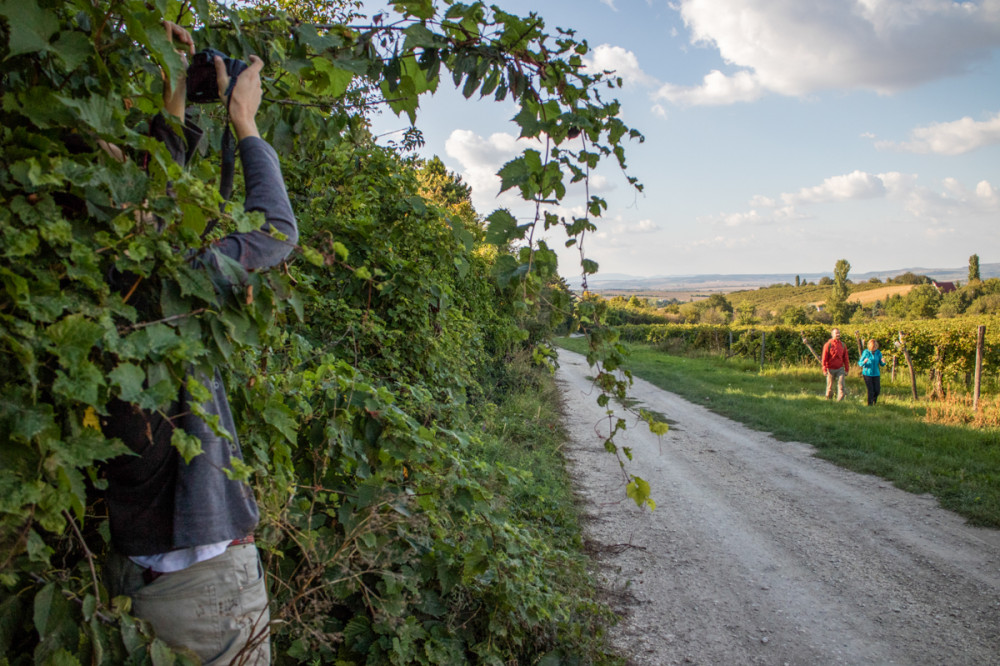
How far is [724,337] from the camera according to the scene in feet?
98.6

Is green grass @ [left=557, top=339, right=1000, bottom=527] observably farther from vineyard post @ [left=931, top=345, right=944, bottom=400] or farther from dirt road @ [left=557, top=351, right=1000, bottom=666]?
vineyard post @ [left=931, top=345, right=944, bottom=400]

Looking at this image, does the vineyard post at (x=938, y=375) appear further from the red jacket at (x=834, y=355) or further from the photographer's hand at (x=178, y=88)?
the photographer's hand at (x=178, y=88)

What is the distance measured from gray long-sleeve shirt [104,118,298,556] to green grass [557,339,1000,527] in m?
1.78

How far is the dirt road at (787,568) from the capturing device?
3.89 metres

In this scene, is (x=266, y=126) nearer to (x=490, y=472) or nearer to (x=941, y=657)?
(x=490, y=472)

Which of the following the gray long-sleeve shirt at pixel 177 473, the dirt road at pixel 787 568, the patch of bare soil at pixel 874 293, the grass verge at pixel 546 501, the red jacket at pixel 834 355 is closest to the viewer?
the gray long-sleeve shirt at pixel 177 473

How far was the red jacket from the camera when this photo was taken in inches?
533

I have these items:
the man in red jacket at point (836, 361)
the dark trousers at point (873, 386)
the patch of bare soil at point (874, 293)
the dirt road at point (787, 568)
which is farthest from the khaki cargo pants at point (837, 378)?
the patch of bare soil at point (874, 293)

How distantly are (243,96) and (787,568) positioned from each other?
5407mm

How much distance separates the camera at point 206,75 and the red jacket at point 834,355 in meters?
14.5

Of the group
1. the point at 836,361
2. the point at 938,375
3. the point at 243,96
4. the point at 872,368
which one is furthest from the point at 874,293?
the point at 243,96

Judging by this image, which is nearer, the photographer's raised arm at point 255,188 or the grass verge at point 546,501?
the photographer's raised arm at point 255,188

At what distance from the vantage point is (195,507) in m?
1.51

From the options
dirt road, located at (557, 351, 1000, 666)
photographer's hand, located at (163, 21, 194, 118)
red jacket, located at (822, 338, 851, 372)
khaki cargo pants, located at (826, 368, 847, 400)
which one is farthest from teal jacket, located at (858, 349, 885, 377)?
photographer's hand, located at (163, 21, 194, 118)
